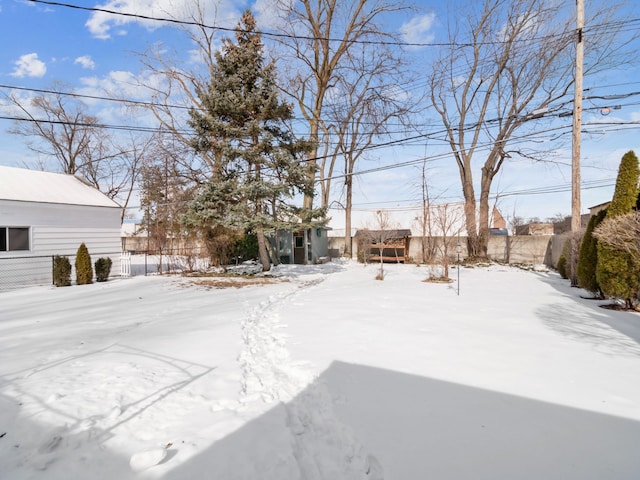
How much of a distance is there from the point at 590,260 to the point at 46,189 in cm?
1705

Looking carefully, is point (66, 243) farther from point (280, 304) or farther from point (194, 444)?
point (194, 444)

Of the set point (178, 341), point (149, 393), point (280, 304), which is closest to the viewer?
point (149, 393)

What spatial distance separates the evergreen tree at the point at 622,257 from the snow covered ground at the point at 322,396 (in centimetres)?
85

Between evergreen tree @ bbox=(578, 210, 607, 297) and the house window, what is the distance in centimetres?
→ 1637

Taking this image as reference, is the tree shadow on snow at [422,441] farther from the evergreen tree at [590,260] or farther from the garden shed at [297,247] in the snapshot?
the garden shed at [297,247]

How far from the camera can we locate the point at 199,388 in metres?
3.09

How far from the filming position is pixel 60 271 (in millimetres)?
10250

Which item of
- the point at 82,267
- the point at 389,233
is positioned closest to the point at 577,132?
the point at 389,233

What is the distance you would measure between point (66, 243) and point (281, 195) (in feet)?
25.9

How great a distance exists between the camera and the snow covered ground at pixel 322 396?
6.85 feet

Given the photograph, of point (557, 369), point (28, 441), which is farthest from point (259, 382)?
point (557, 369)

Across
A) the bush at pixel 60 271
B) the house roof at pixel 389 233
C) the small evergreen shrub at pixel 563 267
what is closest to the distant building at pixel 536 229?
the house roof at pixel 389 233

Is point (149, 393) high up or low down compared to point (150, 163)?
down

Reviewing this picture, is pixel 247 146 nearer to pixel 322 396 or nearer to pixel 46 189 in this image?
pixel 46 189
